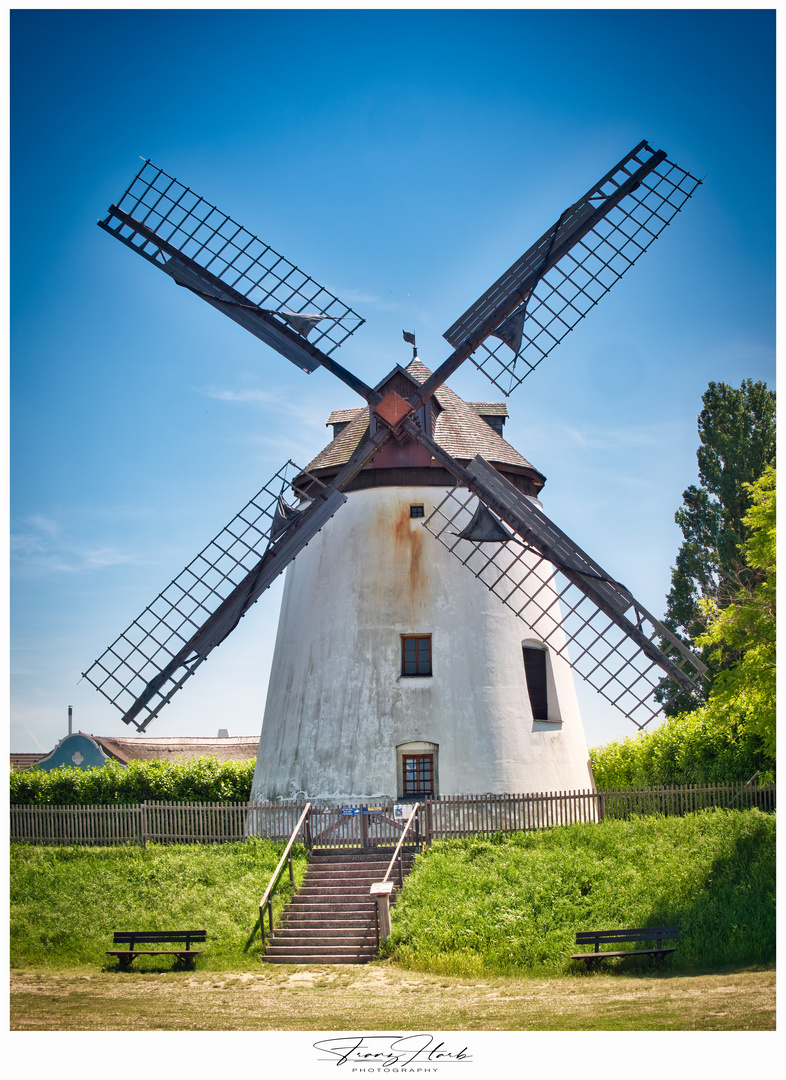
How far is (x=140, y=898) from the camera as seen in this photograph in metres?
15.1

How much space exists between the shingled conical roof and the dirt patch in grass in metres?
8.66

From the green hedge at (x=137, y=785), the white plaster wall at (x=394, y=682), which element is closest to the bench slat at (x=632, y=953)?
the white plaster wall at (x=394, y=682)

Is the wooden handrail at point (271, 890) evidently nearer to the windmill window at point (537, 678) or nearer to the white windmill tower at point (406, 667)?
the white windmill tower at point (406, 667)

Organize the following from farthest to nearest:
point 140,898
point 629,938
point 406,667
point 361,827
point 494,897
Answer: point 406,667
point 361,827
point 140,898
point 494,897
point 629,938

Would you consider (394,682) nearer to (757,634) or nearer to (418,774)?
(418,774)

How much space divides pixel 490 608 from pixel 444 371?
4150 mm

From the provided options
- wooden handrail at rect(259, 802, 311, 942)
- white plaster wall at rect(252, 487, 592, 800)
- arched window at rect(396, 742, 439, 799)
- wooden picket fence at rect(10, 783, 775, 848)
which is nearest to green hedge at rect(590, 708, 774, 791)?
wooden picket fence at rect(10, 783, 775, 848)

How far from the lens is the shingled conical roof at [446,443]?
18.4 meters

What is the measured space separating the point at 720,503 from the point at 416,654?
10754mm

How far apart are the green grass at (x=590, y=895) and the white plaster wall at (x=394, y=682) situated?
1875mm

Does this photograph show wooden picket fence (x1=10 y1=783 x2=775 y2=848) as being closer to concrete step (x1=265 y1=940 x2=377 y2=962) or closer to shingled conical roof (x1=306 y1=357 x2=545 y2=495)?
concrete step (x1=265 y1=940 x2=377 y2=962)

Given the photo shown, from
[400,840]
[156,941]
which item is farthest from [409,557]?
[156,941]

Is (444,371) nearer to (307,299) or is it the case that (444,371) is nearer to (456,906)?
(307,299)
